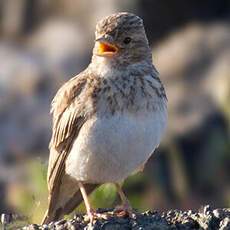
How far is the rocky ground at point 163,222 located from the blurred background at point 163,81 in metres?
5.77

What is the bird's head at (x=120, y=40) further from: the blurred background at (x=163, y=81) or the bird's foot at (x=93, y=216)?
the blurred background at (x=163, y=81)

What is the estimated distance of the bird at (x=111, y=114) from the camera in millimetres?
9711

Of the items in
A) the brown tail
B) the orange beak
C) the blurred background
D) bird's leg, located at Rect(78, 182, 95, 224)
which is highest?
the orange beak

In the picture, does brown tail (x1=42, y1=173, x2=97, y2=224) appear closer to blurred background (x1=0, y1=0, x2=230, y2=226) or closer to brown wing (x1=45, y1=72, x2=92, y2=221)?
brown wing (x1=45, y1=72, x2=92, y2=221)

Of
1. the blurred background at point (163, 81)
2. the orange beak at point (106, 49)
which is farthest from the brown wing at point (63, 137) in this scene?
the blurred background at point (163, 81)

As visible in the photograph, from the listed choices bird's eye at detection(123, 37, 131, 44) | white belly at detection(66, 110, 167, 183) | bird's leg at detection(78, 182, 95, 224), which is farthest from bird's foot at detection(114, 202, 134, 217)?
bird's eye at detection(123, 37, 131, 44)

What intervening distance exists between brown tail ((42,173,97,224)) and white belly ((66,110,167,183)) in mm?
426

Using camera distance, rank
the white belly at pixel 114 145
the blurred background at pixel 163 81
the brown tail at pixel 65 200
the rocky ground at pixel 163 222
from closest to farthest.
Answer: the rocky ground at pixel 163 222
the white belly at pixel 114 145
the brown tail at pixel 65 200
the blurred background at pixel 163 81

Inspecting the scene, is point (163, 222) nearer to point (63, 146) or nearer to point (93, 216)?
point (93, 216)

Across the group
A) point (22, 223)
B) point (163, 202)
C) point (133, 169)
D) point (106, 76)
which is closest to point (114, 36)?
point (106, 76)

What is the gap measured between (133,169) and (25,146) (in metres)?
9.10

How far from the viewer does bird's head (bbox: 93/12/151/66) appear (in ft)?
32.4

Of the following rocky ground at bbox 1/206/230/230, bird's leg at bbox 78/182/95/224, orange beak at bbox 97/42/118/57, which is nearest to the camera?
rocky ground at bbox 1/206/230/230

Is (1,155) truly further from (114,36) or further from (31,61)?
(114,36)
